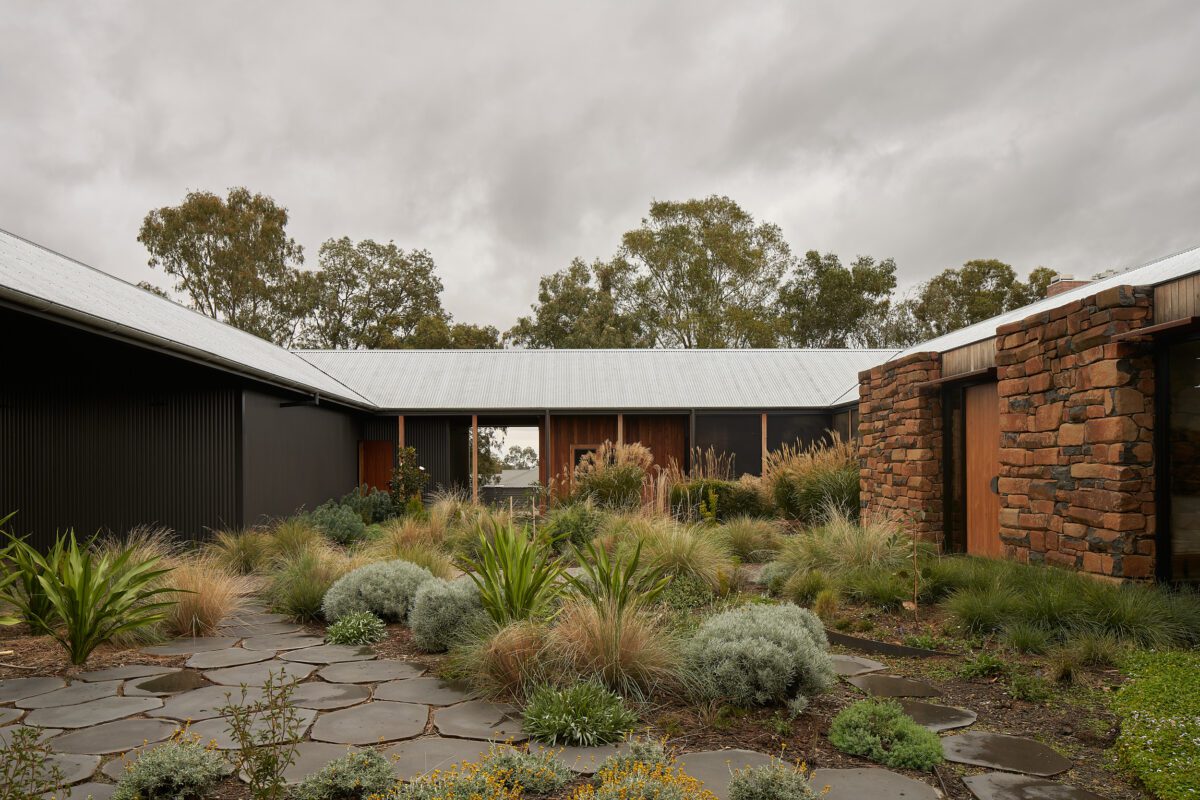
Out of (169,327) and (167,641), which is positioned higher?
(169,327)

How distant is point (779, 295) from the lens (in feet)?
92.6

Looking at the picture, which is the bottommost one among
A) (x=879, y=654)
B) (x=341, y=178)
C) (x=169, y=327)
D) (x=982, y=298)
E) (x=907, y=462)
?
(x=879, y=654)

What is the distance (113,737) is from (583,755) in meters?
2.00

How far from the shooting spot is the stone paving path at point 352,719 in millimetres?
2807

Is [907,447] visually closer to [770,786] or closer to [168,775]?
[770,786]

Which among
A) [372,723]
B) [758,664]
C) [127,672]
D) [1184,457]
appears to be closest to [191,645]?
[127,672]

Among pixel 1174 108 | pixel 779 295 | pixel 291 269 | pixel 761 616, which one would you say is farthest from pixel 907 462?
pixel 291 269

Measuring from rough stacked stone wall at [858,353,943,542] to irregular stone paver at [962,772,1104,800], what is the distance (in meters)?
4.79

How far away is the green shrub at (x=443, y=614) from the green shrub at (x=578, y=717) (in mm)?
1413

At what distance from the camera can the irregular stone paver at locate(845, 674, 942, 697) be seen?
→ 12.9 ft

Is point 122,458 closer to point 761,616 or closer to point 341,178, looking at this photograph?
point 761,616

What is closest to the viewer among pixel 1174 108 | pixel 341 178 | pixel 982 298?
pixel 1174 108

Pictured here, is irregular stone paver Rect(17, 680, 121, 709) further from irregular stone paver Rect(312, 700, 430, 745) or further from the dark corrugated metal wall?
the dark corrugated metal wall

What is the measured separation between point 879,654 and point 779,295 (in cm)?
2456
